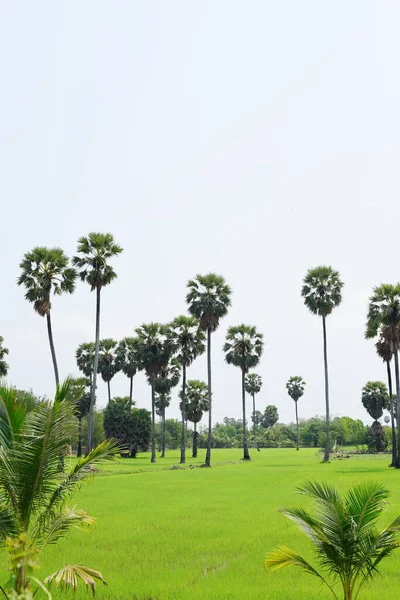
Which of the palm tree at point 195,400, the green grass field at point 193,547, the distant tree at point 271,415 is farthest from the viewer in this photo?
the distant tree at point 271,415

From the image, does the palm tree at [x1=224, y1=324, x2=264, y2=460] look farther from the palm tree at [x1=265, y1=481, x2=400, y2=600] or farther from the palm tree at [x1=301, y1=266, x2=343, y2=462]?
the palm tree at [x1=265, y1=481, x2=400, y2=600]

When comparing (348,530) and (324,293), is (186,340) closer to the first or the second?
(324,293)

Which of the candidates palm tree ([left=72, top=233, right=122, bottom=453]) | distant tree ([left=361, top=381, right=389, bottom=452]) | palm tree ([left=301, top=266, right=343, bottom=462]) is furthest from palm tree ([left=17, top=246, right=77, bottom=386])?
distant tree ([left=361, top=381, right=389, bottom=452])

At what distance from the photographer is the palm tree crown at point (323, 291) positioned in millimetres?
60469

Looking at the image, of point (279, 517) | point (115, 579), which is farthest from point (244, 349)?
point (115, 579)

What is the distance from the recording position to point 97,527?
68.1 ft

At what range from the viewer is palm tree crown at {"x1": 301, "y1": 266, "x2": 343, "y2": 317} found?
198ft

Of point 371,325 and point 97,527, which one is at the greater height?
point 371,325

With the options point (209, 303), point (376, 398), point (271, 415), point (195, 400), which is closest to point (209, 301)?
point (209, 303)

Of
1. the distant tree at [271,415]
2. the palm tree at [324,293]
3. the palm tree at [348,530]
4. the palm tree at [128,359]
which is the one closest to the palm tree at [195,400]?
the palm tree at [128,359]

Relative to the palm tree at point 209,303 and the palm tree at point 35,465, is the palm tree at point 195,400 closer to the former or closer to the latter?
the palm tree at point 209,303

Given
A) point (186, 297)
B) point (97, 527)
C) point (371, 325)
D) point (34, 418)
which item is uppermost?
point (186, 297)

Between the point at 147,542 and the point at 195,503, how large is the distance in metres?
9.98

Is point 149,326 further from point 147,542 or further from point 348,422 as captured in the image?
point 348,422
